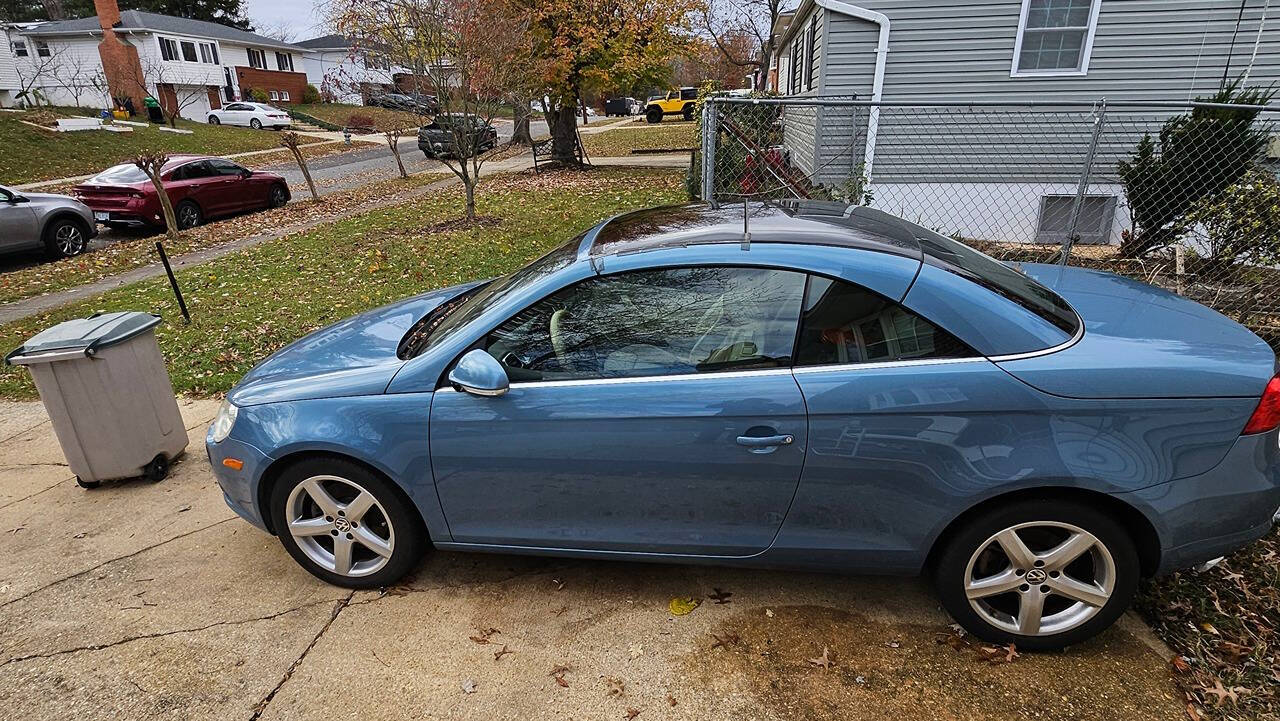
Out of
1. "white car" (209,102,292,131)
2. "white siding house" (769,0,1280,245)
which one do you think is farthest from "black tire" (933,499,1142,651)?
"white car" (209,102,292,131)

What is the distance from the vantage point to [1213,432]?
7.26 ft

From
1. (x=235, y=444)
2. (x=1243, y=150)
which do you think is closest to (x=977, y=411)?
(x=235, y=444)

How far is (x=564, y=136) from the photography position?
63.2ft

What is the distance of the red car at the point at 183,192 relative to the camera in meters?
11.9

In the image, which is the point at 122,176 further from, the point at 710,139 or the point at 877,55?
the point at 877,55

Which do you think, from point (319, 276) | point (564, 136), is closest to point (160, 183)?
point (319, 276)

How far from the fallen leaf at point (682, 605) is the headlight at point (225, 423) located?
2013 mm

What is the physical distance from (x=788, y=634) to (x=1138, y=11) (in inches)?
411

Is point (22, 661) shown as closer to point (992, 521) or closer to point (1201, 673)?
point (992, 521)

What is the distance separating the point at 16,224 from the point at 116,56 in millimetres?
38845

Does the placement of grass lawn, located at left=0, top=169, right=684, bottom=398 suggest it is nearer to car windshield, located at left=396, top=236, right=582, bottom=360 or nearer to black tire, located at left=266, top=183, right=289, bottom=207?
car windshield, located at left=396, top=236, right=582, bottom=360

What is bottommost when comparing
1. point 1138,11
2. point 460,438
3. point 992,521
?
point 992,521

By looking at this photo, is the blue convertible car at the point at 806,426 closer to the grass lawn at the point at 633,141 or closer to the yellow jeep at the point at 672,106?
the grass lawn at the point at 633,141

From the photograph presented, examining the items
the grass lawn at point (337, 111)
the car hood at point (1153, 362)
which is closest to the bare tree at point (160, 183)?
the car hood at point (1153, 362)
